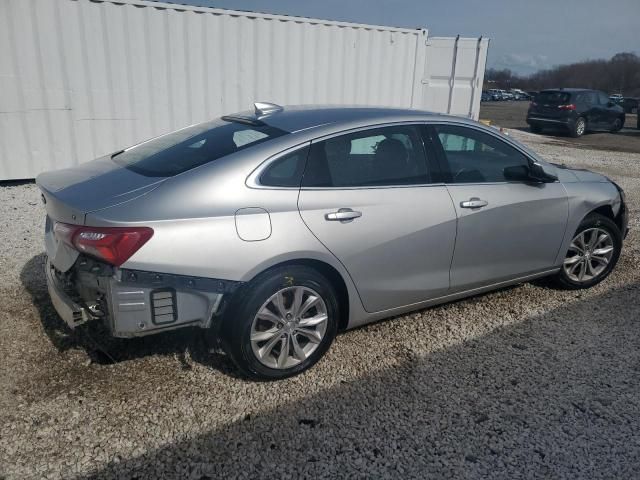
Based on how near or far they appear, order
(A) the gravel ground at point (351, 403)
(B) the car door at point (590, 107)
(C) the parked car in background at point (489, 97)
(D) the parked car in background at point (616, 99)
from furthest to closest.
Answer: (C) the parked car in background at point (489, 97) → (D) the parked car in background at point (616, 99) → (B) the car door at point (590, 107) → (A) the gravel ground at point (351, 403)

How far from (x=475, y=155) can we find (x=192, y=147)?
2.00m

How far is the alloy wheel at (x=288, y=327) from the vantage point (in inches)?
113

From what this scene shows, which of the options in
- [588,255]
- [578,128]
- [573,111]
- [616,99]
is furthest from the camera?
[616,99]

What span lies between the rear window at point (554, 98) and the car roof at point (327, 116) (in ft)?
59.4

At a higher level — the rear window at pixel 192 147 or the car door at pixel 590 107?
the rear window at pixel 192 147

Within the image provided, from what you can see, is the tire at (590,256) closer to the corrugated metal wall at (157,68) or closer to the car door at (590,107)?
the corrugated metal wall at (157,68)

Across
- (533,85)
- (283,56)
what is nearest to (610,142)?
(283,56)

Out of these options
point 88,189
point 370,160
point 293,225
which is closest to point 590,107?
point 370,160

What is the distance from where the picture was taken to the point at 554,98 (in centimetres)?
1964

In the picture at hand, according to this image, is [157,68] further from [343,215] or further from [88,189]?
[343,215]

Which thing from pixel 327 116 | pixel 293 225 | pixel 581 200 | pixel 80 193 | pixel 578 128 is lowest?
pixel 578 128

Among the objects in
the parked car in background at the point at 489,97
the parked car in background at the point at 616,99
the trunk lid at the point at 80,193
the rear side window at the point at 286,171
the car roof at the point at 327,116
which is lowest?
the parked car in background at the point at 489,97

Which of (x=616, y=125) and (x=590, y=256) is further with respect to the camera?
(x=616, y=125)

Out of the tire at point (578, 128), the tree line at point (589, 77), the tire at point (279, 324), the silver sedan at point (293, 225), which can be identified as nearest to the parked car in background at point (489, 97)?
the tree line at point (589, 77)
